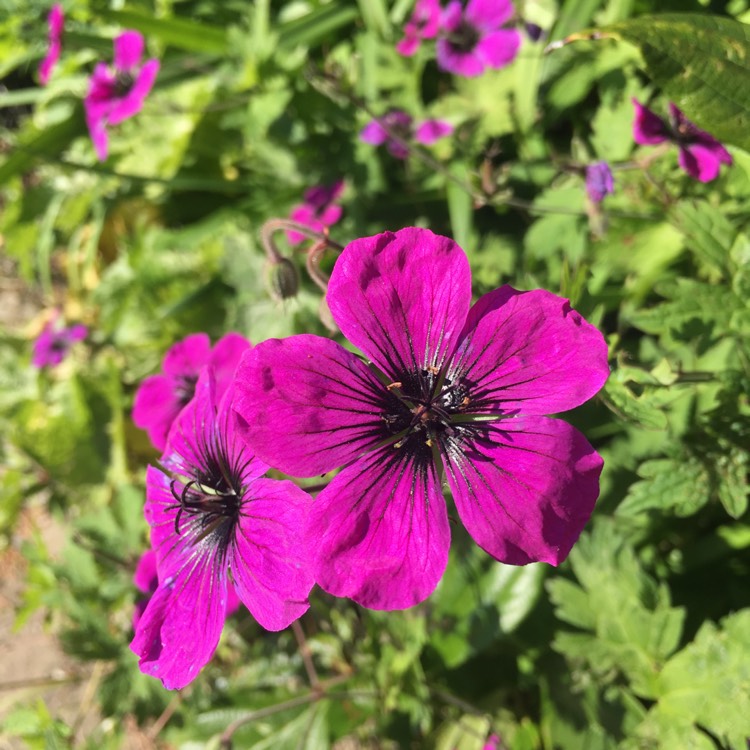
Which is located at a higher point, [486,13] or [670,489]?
[486,13]

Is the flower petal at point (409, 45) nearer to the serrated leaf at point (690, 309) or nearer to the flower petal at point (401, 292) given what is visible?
the serrated leaf at point (690, 309)

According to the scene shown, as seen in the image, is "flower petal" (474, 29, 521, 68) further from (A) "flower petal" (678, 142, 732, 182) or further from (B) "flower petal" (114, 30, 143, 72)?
(B) "flower petal" (114, 30, 143, 72)

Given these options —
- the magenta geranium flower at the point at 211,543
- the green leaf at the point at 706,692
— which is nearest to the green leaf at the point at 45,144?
the magenta geranium flower at the point at 211,543

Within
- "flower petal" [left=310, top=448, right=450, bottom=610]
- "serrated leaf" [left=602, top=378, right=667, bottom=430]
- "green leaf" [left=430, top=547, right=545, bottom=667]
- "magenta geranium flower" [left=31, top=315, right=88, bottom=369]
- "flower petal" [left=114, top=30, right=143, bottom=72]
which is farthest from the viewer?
"magenta geranium flower" [left=31, top=315, right=88, bottom=369]

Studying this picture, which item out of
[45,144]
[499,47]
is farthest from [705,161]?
[45,144]

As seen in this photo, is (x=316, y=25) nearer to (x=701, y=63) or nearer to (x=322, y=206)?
(x=322, y=206)

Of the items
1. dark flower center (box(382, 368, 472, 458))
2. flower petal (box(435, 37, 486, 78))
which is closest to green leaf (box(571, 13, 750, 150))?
dark flower center (box(382, 368, 472, 458))
